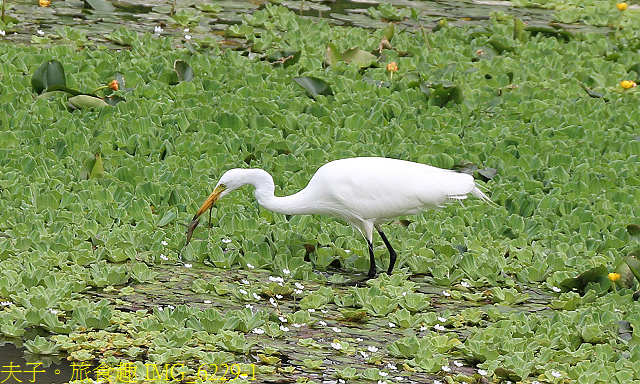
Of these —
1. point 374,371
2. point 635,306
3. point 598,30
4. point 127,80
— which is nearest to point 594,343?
point 635,306

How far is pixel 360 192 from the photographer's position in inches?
203

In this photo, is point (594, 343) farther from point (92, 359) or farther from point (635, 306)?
point (92, 359)

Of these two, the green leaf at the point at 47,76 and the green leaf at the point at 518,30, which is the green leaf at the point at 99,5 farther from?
the green leaf at the point at 518,30

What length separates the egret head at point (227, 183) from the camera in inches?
203

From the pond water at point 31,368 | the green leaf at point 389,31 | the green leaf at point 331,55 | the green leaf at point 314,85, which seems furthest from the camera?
the green leaf at point 389,31

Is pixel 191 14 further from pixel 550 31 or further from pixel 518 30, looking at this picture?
pixel 550 31

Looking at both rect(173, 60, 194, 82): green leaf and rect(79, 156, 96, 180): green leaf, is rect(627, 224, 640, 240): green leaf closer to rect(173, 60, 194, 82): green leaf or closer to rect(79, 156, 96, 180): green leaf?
rect(79, 156, 96, 180): green leaf

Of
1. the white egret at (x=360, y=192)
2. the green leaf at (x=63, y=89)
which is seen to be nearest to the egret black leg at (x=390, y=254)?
the white egret at (x=360, y=192)

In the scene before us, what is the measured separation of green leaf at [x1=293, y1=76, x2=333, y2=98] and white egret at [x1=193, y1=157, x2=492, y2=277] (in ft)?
8.09

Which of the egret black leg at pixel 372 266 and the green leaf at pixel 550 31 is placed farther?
the green leaf at pixel 550 31

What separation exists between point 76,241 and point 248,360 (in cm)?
145

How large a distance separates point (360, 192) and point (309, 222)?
26.5 inches

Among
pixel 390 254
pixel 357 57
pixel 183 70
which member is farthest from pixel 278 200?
pixel 357 57

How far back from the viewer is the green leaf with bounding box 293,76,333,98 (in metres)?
7.70
